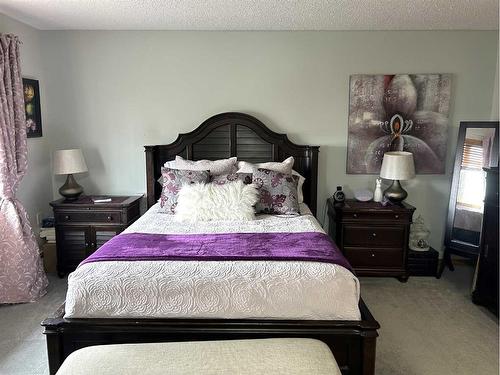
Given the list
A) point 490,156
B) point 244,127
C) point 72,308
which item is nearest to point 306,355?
point 72,308

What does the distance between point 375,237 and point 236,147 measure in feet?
5.41

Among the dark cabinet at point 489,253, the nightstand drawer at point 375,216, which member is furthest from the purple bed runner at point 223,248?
the dark cabinet at point 489,253

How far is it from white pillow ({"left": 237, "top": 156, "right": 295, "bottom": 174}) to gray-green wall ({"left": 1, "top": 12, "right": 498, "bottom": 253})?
433 millimetres

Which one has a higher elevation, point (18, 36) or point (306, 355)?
point (18, 36)

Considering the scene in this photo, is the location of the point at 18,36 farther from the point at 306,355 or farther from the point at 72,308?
the point at 306,355

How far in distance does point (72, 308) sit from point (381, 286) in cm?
273

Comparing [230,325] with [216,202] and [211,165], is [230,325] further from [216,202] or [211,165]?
[211,165]

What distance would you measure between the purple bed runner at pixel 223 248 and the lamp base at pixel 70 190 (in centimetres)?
143

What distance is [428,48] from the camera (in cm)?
394

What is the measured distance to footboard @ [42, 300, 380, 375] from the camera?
211 cm

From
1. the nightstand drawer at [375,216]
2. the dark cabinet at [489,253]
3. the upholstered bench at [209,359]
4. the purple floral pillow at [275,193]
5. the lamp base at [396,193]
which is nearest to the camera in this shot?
the upholstered bench at [209,359]

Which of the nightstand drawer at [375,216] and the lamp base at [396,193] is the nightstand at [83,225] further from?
the lamp base at [396,193]

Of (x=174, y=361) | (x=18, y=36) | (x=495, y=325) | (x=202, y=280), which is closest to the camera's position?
(x=174, y=361)

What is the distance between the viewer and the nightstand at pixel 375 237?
3.69m
